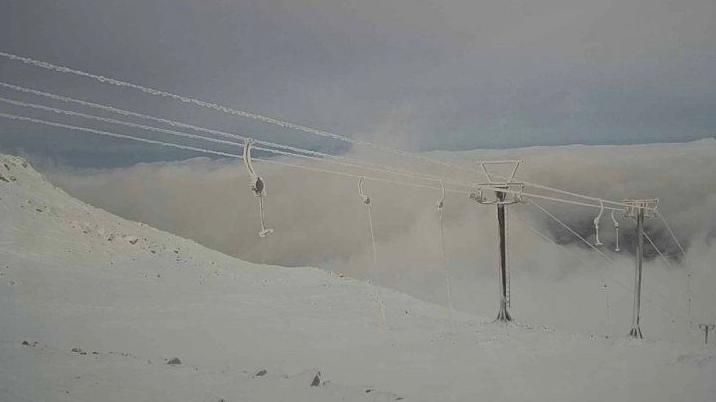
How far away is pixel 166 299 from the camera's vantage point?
9.16 m

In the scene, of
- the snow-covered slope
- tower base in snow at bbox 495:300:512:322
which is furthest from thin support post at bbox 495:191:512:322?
the snow-covered slope

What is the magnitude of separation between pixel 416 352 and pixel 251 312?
3.16 metres

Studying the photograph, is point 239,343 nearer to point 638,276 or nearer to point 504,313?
point 504,313

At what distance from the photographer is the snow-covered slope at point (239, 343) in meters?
4.42

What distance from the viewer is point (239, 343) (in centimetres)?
718

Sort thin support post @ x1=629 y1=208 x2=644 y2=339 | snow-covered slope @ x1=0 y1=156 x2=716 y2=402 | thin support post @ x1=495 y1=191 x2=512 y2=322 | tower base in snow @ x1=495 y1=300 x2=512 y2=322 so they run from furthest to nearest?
thin support post @ x1=629 y1=208 x2=644 y2=339, tower base in snow @ x1=495 y1=300 x2=512 y2=322, thin support post @ x1=495 y1=191 x2=512 y2=322, snow-covered slope @ x1=0 y1=156 x2=716 y2=402

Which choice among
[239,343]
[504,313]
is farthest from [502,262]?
[239,343]

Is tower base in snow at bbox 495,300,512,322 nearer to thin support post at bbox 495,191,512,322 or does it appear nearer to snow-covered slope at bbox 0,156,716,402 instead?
thin support post at bbox 495,191,512,322

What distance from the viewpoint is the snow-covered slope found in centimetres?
442

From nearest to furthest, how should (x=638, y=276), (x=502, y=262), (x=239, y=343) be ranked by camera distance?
(x=239, y=343) → (x=502, y=262) → (x=638, y=276)

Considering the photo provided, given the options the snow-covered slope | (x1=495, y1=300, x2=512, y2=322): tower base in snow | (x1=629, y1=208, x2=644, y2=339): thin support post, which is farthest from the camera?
(x1=629, y1=208, x2=644, y2=339): thin support post

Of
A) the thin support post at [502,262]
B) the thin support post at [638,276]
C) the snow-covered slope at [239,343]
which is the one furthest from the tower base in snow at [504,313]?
the thin support post at [638,276]

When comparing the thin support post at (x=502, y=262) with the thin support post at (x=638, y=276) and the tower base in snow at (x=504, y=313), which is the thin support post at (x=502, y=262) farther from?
the thin support post at (x=638, y=276)

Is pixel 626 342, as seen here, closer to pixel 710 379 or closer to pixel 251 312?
pixel 710 379
